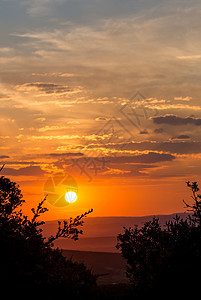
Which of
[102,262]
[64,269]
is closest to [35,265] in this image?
[64,269]

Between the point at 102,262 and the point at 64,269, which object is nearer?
the point at 64,269

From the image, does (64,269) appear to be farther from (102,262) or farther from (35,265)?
(102,262)

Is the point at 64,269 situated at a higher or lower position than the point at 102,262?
lower

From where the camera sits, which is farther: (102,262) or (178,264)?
(102,262)

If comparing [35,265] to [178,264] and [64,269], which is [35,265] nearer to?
[64,269]

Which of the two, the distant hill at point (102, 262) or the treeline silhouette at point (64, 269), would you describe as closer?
the treeline silhouette at point (64, 269)

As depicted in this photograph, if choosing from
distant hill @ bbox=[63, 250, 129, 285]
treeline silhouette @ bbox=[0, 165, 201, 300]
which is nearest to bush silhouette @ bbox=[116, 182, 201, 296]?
treeline silhouette @ bbox=[0, 165, 201, 300]

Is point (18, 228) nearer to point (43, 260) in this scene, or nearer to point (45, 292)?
point (43, 260)

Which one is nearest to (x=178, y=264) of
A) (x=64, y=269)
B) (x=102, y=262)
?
(x=64, y=269)

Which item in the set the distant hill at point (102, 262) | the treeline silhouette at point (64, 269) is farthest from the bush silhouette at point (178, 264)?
the distant hill at point (102, 262)

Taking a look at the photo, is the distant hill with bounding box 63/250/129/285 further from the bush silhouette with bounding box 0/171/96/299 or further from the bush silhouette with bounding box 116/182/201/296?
the bush silhouette with bounding box 0/171/96/299

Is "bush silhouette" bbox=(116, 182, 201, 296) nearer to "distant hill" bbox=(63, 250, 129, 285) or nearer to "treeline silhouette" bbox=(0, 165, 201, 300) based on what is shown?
"treeline silhouette" bbox=(0, 165, 201, 300)

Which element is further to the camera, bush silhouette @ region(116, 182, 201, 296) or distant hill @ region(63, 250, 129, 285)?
distant hill @ region(63, 250, 129, 285)

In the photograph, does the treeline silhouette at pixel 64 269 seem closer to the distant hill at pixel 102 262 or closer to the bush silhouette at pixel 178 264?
the bush silhouette at pixel 178 264
